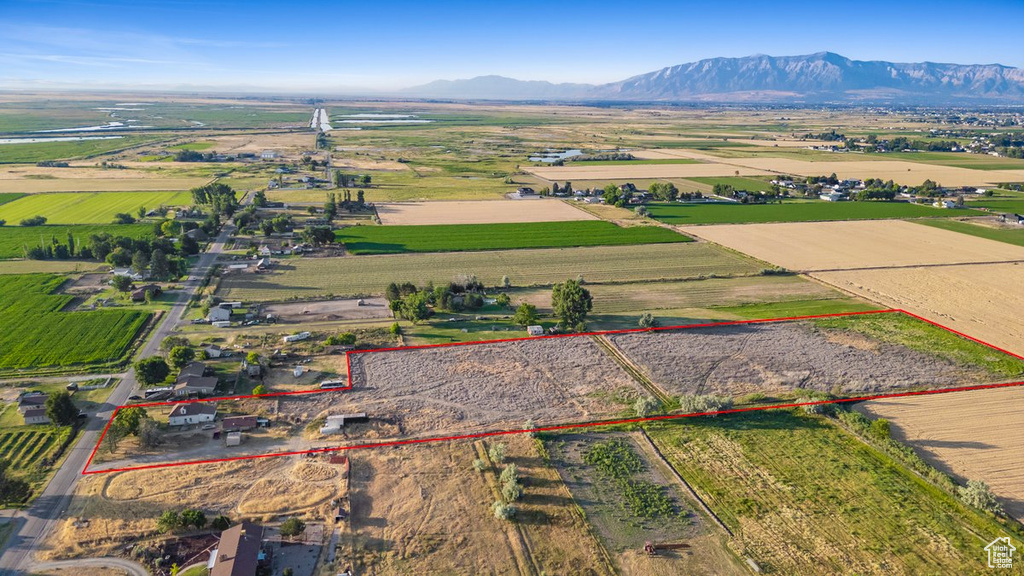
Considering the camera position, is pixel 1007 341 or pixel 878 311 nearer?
pixel 1007 341

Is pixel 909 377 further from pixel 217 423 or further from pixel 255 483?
pixel 217 423

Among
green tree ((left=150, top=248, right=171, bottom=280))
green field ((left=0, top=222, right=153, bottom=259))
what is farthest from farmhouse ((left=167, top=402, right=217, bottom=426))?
green field ((left=0, top=222, right=153, bottom=259))

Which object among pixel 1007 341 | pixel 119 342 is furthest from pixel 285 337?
pixel 1007 341

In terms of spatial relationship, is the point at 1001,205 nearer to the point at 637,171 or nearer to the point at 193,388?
the point at 637,171

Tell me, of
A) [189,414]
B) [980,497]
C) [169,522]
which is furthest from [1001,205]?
[169,522]

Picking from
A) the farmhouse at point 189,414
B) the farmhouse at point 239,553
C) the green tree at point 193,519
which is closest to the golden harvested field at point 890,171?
the farmhouse at point 189,414

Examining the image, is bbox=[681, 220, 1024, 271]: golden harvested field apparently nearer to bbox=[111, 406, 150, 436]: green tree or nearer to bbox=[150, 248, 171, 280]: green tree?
bbox=[111, 406, 150, 436]: green tree
